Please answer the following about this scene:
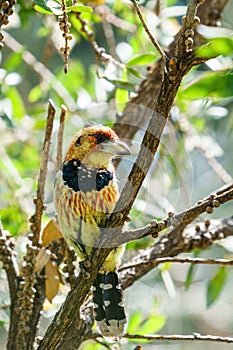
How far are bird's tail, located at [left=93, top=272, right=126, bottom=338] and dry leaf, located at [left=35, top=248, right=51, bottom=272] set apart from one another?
23 cm

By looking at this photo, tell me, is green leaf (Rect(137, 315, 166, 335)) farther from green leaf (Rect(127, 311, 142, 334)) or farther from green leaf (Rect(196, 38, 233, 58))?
green leaf (Rect(196, 38, 233, 58))

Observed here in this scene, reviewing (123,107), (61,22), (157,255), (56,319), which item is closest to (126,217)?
(56,319)

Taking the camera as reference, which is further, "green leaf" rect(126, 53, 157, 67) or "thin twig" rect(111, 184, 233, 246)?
"green leaf" rect(126, 53, 157, 67)

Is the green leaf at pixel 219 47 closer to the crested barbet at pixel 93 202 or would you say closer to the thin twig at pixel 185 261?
the thin twig at pixel 185 261

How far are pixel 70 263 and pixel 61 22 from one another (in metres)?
0.84

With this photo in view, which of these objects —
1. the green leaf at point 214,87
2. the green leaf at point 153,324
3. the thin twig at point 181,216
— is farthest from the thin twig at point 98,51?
the green leaf at point 214,87

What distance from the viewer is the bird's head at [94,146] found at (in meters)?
2.35

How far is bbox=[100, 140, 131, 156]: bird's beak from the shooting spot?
7.30ft

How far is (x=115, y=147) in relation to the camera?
2.28 m

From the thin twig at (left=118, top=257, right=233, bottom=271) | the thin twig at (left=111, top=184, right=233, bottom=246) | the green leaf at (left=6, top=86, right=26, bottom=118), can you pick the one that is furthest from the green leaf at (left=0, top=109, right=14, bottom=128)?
the thin twig at (left=111, top=184, right=233, bottom=246)

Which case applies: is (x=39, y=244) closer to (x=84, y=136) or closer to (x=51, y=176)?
(x=84, y=136)

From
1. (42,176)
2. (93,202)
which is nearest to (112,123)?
(93,202)

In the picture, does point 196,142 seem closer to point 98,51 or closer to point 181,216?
point 98,51

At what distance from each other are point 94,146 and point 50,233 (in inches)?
12.9
